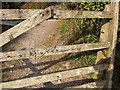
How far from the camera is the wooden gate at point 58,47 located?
340cm

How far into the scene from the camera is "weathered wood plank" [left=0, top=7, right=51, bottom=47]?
3.30 metres

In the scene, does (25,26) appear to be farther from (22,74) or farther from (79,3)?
(79,3)

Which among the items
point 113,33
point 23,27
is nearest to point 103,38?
point 113,33

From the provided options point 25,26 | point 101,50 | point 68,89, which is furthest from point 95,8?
point 25,26

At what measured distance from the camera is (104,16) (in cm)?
397

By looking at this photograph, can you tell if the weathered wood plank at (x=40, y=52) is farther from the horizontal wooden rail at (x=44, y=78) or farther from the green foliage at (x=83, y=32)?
the green foliage at (x=83, y=32)

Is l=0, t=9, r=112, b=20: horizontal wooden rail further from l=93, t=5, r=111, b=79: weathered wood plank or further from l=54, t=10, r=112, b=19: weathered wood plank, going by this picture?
l=93, t=5, r=111, b=79: weathered wood plank

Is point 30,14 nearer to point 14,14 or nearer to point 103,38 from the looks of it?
point 14,14

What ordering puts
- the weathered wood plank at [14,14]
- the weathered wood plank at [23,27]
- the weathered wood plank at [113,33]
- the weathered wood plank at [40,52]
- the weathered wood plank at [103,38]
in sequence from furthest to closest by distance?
the weathered wood plank at [103,38] < the weathered wood plank at [113,33] < the weathered wood plank at [40,52] < the weathered wood plank at [14,14] < the weathered wood plank at [23,27]

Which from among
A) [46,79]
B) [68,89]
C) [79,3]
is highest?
[79,3]

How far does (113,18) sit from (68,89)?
4.40ft

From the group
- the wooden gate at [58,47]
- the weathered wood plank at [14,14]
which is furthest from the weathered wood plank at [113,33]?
the weathered wood plank at [14,14]

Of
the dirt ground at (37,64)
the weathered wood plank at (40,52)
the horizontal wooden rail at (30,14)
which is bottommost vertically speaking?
the dirt ground at (37,64)

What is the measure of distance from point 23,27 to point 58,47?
0.63m
